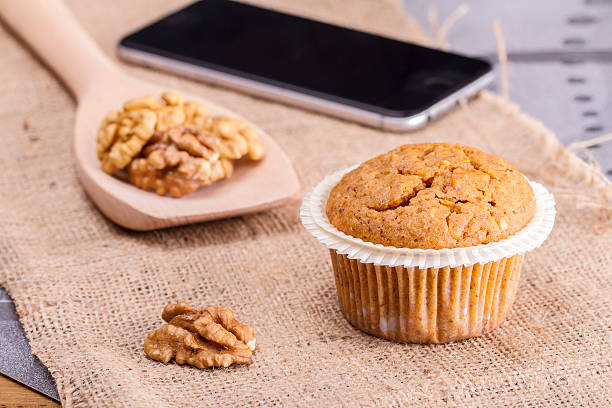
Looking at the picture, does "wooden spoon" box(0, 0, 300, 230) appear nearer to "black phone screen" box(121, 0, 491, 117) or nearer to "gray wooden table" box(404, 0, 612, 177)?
"black phone screen" box(121, 0, 491, 117)

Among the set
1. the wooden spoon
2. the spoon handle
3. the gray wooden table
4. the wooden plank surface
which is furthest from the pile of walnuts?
the gray wooden table

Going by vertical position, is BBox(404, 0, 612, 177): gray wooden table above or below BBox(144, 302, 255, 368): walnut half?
above

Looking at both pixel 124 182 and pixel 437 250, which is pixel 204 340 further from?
pixel 124 182

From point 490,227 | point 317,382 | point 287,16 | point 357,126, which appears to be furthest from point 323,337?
point 287,16

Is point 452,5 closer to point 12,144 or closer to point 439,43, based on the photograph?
point 439,43

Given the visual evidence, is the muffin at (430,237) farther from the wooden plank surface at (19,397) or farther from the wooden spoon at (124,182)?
the wooden plank surface at (19,397)

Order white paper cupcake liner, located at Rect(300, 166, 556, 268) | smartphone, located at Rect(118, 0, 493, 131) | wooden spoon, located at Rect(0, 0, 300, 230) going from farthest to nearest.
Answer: smartphone, located at Rect(118, 0, 493, 131) < wooden spoon, located at Rect(0, 0, 300, 230) < white paper cupcake liner, located at Rect(300, 166, 556, 268)

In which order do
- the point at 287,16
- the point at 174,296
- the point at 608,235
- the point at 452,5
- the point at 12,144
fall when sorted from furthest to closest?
the point at 452,5 → the point at 287,16 → the point at 12,144 → the point at 608,235 → the point at 174,296
